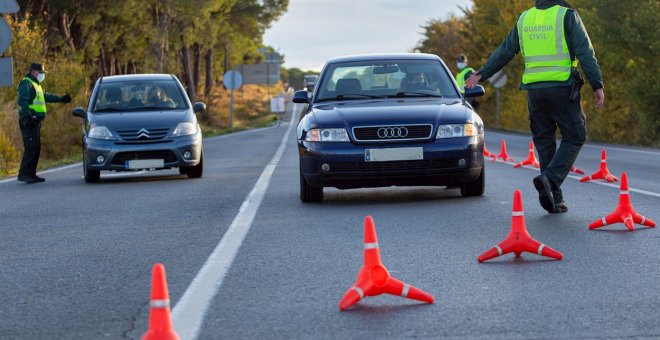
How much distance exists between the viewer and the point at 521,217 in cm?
833

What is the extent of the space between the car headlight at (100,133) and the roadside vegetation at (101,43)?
4898mm

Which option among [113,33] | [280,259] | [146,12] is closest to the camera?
[280,259]

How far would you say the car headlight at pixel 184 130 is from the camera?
18688mm

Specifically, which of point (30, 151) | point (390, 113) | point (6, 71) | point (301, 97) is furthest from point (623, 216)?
point (6, 71)

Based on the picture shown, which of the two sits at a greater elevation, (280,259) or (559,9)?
(559,9)

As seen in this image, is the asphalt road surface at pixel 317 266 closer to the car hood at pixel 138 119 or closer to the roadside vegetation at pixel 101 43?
the car hood at pixel 138 119

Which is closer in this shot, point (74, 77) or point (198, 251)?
point (198, 251)

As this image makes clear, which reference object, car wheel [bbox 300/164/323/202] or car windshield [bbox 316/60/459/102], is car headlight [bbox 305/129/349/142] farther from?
car windshield [bbox 316/60/459/102]

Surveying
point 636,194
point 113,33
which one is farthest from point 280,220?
point 113,33

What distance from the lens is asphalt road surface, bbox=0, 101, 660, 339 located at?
6.21m

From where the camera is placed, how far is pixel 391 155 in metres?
12.4

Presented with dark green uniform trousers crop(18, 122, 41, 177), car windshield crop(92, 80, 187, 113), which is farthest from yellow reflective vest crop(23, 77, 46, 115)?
car windshield crop(92, 80, 187, 113)

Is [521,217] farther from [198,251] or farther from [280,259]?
[198,251]

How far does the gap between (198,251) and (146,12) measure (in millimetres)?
48890
